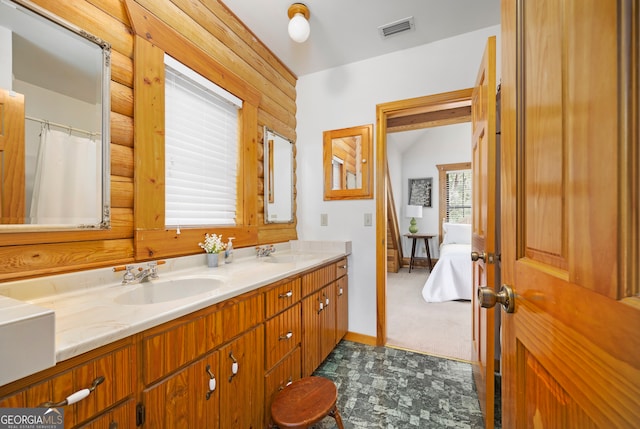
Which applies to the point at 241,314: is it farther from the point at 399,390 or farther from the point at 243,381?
the point at 399,390

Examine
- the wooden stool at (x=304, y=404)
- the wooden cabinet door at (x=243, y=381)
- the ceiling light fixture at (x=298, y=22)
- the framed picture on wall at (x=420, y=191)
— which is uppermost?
the ceiling light fixture at (x=298, y=22)

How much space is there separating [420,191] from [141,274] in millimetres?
5628

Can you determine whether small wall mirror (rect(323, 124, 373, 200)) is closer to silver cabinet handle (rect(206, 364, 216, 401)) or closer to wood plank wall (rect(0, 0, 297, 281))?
wood plank wall (rect(0, 0, 297, 281))

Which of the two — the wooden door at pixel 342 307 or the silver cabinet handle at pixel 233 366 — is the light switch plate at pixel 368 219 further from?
the silver cabinet handle at pixel 233 366

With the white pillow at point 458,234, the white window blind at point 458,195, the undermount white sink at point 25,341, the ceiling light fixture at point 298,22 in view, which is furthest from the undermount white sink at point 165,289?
the white window blind at point 458,195

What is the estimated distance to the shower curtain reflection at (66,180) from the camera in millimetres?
1021

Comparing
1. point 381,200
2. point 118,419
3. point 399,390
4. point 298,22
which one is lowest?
point 399,390

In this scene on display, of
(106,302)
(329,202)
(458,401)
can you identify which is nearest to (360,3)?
(329,202)

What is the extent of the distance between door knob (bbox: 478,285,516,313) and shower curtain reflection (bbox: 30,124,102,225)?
4.94 feet

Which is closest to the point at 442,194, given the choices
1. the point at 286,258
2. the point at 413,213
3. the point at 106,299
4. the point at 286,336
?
the point at 413,213

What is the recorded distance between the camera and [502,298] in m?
0.70

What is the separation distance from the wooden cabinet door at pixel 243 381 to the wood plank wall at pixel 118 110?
0.68 meters

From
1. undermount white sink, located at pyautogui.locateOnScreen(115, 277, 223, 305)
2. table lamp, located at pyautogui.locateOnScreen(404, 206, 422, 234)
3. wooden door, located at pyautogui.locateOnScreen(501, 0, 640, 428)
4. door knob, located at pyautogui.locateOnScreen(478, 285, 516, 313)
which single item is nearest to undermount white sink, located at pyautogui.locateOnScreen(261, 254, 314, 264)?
undermount white sink, located at pyautogui.locateOnScreen(115, 277, 223, 305)

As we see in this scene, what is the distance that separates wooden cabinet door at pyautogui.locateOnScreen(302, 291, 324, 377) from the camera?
1.71m
